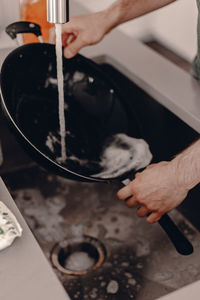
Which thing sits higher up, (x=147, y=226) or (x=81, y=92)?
(x=81, y=92)

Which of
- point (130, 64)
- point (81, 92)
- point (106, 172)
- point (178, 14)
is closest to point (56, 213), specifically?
point (106, 172)

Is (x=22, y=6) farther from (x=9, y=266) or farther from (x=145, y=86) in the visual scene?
(x=9, y=266)

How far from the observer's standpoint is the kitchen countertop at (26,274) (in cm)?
58

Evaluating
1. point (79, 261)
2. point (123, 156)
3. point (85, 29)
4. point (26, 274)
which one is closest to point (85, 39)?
point (85, 29)

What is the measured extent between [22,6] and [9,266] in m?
0.68

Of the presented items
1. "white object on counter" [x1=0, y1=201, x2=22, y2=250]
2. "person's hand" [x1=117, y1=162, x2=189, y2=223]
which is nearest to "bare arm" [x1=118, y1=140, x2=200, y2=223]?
"person's hand" [x1=117, y1=162, x2=189, y2=223]

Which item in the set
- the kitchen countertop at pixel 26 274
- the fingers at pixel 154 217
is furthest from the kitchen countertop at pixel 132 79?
the fingers at pixel 154 217

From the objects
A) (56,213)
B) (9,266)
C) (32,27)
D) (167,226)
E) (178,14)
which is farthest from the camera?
(178,14)

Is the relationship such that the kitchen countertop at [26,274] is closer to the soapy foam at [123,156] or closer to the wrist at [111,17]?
the soapy foam at [123,156]

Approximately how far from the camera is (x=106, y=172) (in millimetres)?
972

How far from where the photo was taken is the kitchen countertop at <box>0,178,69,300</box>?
1.89 ft

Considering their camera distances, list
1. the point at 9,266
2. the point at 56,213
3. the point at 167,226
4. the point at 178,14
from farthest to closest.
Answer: the point at 178,14, the point at 56,213, the point at 167,226, the point at 9,266

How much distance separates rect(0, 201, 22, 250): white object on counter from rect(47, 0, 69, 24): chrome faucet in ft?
1.08

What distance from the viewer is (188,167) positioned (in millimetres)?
805
